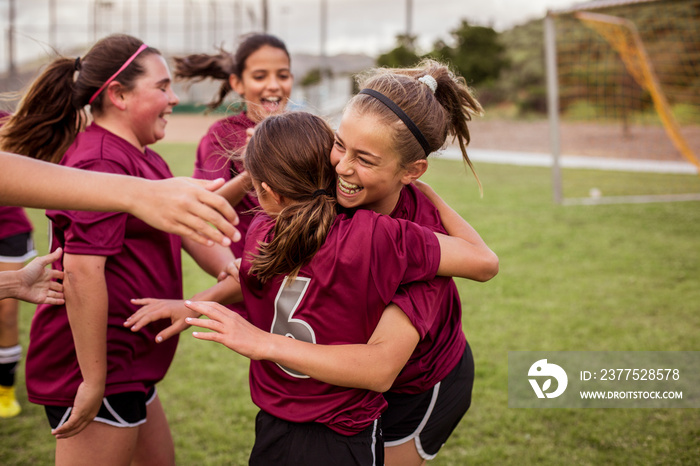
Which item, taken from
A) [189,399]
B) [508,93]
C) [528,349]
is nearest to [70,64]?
[189,399]

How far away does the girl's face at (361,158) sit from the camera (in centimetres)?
176

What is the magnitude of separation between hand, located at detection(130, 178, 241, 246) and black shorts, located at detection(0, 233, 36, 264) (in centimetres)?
329

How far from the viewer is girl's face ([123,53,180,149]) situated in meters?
2.32

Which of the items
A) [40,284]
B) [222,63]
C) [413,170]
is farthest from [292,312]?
[222,63]

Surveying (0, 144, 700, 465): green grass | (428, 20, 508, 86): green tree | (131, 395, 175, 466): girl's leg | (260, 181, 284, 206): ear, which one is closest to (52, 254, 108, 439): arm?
(131, 395, 175, 466): girl's leg

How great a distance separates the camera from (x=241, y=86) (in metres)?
3.28

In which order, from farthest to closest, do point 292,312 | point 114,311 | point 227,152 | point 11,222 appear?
point 11,222 → point 227,152 → point 114,311 → point 292,312

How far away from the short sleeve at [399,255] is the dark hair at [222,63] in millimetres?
1916

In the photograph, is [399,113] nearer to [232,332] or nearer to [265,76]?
[232,332]

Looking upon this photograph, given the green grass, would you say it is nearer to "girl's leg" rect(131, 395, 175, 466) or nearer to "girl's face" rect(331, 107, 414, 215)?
"girl's leg" rect(131, 395, 175, 466)

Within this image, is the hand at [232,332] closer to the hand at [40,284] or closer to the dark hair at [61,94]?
the hand at [40,284]

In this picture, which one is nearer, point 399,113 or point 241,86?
point 399,113

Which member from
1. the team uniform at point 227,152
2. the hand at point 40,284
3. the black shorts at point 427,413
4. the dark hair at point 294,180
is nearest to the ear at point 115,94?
the team uniform at point 227,152

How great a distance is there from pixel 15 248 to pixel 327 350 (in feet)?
11.3
